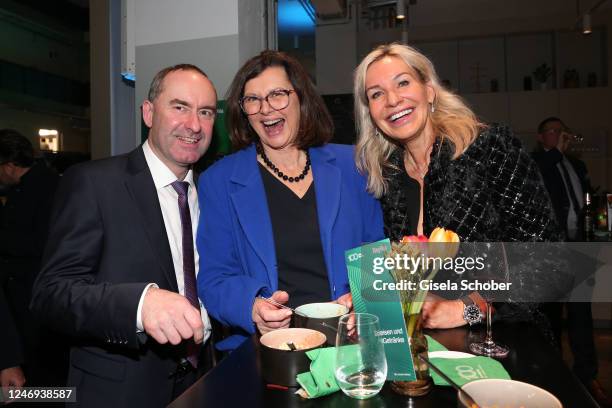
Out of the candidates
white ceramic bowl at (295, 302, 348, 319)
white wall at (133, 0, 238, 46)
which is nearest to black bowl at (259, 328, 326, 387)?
white ceramic bowl at (295, 302, 348, 319)

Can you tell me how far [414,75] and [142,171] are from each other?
1.07 m

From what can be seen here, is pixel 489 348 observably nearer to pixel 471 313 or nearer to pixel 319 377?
pixel 471 313

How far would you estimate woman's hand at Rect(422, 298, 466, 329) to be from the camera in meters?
1.27

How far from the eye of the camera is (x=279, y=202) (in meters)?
1.79

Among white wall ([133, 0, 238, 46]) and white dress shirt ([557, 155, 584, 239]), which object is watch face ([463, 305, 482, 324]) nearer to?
white wall ([133, 0, 238, 46])

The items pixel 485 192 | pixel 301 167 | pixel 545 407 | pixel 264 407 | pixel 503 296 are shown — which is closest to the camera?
pixel 545 407

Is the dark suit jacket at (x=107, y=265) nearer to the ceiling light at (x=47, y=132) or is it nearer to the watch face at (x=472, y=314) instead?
the watch face at (x=472, y=314)

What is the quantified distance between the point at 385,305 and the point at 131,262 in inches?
38.2

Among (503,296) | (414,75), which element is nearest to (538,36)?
(414,75)

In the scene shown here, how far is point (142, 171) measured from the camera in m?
1.66

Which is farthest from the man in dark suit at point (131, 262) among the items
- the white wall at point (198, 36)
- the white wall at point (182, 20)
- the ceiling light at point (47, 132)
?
the ceiling light at point (47, 132)

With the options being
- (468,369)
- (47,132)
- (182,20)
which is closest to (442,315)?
(468,369)

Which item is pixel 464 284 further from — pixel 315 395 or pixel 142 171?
pixel 142 171

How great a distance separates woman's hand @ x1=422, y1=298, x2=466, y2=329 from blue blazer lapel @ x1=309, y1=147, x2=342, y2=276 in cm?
47
